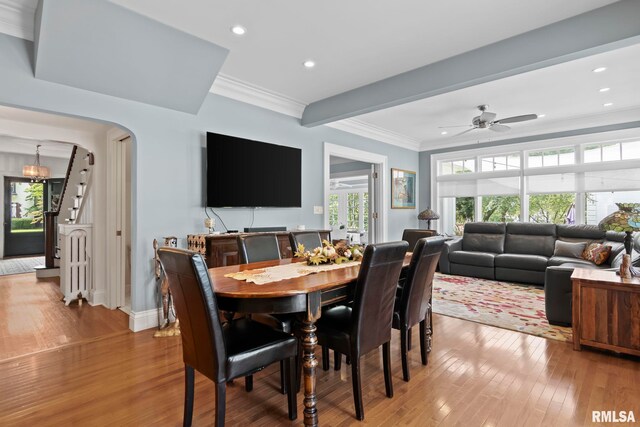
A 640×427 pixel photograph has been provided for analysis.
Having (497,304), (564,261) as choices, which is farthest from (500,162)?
(497,304)

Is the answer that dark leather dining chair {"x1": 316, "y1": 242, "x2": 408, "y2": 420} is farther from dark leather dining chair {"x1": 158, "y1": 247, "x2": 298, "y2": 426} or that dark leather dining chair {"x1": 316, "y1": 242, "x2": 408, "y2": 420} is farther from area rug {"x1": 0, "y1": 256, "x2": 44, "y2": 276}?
area rug {"x1": 0, "y1": 256, "x2": 44, "y2": 276}

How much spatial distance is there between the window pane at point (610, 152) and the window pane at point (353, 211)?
21.1 feet

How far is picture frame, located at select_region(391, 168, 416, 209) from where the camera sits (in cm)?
695

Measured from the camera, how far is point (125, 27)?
105 inches

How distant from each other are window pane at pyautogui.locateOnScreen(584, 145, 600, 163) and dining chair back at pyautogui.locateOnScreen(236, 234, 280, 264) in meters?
5.93

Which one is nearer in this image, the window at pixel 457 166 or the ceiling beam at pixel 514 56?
the ceiling beam at pixel 514 56

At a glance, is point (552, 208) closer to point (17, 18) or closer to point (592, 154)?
point (592, 154)

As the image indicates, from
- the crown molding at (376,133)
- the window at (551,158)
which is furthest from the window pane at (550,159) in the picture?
the crown molding at (376,133)

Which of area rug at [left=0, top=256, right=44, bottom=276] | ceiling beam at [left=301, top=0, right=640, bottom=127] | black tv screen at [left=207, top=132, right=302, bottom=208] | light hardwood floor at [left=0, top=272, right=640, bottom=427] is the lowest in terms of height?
light hardwood floor at [left=0, top=272, right=640, bottom=427]

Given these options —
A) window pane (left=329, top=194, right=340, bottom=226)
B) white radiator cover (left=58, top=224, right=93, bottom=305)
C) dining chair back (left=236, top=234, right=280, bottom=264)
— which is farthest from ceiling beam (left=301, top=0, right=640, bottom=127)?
window pane (left=329, top=194, right=340, bottom=226)

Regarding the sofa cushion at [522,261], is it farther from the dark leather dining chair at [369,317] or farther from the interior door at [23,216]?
the interior door at [23,216]

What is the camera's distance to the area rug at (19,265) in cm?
657

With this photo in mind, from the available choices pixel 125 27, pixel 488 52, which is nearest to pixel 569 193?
pixel 488 52

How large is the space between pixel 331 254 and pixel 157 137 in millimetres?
2304
